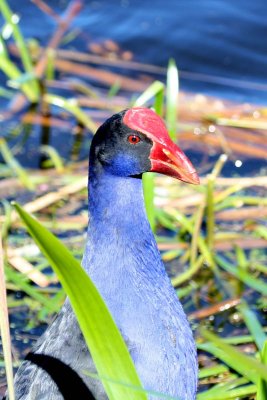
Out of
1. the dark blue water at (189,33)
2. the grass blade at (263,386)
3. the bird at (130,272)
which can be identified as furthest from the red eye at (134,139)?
the dark blue water at (189,33)

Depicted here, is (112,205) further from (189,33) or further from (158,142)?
(189,33)

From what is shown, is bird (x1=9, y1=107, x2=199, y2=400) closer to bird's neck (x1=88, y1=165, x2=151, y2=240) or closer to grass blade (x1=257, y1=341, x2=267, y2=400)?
bird's neck (x1=88, y1=165, x2=151, y2=240)

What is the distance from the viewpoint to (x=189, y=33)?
6.67 m

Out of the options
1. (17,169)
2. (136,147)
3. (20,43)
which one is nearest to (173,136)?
(136,147)

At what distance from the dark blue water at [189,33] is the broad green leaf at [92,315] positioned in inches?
164

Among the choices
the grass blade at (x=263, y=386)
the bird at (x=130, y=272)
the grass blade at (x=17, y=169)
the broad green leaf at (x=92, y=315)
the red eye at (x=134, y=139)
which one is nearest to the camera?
the broad green leaf at (x=92, y=315)

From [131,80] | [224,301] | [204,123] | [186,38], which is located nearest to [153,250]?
[224,301]

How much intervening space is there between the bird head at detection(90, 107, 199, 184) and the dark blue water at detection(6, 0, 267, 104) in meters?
3.20

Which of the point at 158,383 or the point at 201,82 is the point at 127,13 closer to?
the point at 201,82

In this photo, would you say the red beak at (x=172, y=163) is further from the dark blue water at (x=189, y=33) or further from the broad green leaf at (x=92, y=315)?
the dark blue water at (x=189, y=33)

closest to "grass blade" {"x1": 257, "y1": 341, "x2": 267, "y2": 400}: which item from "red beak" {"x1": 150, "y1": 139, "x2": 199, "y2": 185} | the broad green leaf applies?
the broad green leaf

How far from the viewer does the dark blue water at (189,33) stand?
6246mm

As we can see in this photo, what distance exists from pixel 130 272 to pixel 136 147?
15.3 inches

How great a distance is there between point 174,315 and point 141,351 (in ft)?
0.83
